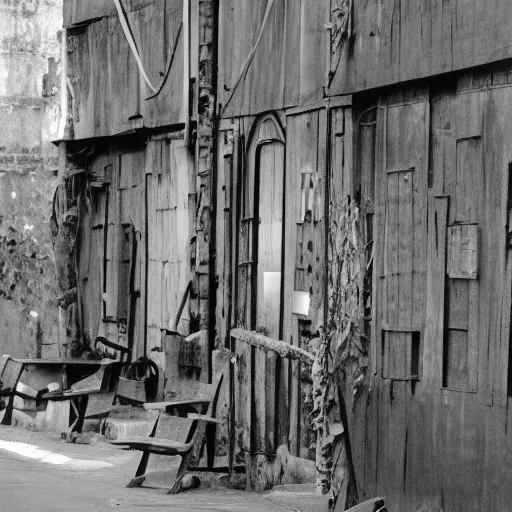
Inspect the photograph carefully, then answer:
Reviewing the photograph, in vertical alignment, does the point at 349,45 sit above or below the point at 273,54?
below

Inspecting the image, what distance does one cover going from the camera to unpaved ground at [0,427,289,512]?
10195mm

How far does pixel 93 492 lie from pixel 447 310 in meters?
3.73

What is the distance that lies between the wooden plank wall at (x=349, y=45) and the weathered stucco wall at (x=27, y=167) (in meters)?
7.84

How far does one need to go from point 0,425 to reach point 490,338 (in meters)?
8.90

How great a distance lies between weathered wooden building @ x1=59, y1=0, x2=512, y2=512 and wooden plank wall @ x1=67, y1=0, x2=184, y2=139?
0.04 meters

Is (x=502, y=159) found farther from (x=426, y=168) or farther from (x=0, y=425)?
(x=0, y=425)

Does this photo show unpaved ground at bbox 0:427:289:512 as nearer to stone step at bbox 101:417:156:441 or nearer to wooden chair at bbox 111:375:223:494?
wooden chair at bbox 111:375:223:494

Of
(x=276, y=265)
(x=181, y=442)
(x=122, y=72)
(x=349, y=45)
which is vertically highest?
(x=122, y=72)

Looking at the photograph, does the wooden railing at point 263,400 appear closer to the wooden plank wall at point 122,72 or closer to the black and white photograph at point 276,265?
the black and white photograph at point 276,265

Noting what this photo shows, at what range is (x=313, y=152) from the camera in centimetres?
1084

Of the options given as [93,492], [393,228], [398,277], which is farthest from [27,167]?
[398,277]

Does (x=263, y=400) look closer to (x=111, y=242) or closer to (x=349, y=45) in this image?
(x=349, y=45)

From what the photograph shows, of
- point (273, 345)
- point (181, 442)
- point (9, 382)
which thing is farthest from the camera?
point (9, 382)

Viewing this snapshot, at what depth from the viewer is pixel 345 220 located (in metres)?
10.0
